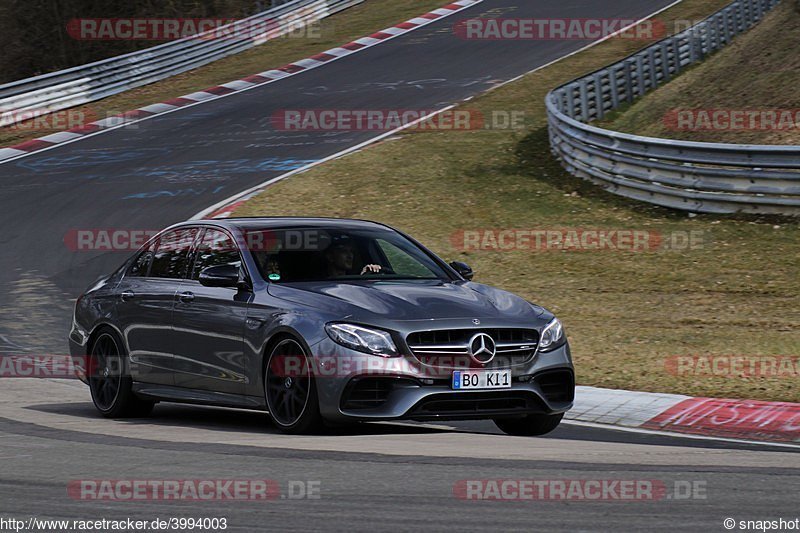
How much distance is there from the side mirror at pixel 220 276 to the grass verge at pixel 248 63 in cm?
2007

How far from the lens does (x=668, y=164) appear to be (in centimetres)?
1994

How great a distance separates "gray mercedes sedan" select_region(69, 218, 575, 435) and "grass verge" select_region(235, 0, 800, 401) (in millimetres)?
2688

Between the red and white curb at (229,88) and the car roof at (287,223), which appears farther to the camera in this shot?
the red and white curb at (229,88)

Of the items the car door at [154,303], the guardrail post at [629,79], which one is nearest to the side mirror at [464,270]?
the car door at [154,303]

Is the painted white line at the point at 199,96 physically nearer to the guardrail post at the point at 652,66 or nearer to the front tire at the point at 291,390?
A: the guardrail post at the point at 652,66

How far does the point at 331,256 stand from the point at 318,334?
1123 millimetres

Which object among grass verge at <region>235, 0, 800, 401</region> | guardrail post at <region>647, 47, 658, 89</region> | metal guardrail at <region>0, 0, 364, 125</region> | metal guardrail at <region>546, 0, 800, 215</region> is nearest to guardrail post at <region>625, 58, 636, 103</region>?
guardrail post at <region>647, 47, 658, 89</region>

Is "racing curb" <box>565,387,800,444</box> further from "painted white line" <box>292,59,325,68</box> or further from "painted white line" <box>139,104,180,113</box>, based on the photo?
"painted white line" <box>292,59,325,68</box>

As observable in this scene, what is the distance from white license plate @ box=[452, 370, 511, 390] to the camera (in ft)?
26.5

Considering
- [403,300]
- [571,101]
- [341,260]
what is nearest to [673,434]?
[403,300]

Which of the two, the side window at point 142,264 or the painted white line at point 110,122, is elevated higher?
the side window at point 142,264

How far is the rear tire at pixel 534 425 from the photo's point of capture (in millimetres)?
8781

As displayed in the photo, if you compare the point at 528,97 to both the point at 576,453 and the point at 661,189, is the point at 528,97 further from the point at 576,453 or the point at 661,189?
the point at 576,453

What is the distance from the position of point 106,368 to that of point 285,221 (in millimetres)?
1961
